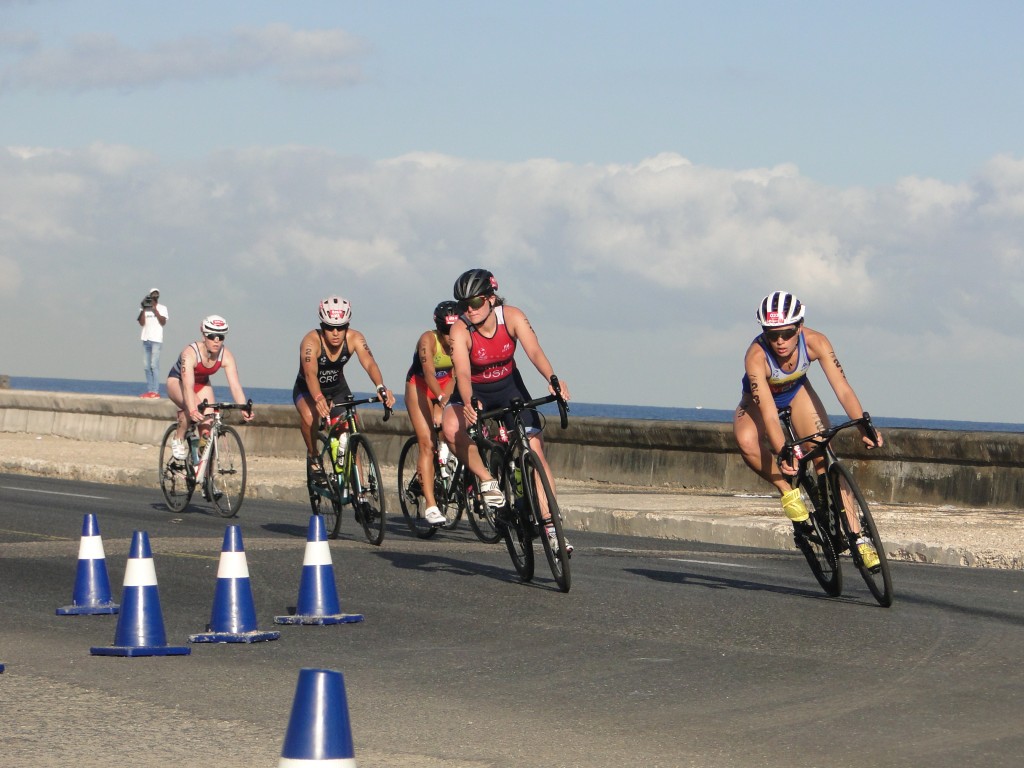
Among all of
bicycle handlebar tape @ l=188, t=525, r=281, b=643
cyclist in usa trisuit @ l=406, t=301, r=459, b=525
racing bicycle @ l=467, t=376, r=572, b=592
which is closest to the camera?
bicycle handlebar tape @ l=188, t=525, r=281, b=643

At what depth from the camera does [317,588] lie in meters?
9.09

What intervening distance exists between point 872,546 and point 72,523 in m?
8.10

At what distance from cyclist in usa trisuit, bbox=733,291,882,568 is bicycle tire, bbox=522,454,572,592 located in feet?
3.94

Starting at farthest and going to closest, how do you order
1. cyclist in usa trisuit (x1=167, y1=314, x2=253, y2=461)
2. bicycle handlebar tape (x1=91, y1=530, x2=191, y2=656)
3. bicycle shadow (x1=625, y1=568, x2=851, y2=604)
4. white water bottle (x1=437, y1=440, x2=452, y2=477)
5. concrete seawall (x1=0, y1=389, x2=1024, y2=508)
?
concrete seawall (x1=0, y1=389, x2=1024, y2=508) → cyclist in usa trisuit (x1=167, y1=314, x2=253, y2=461) → white water bottle (x1=437, y1=440, x2=452, y2=477) → bicycle shadow (x1=625, y1=568, x2=851, y2=604) → bicycle handlebar tape (x1=91, y1=530, x2=191, y2=656)

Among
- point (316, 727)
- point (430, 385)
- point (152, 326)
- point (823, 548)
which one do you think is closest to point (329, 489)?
point (430, 385)

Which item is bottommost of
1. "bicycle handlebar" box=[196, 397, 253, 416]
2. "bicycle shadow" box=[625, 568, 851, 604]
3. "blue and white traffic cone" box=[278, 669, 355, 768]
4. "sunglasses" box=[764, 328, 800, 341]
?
"bicycle shadow" box=[625, 568, 851, 604]

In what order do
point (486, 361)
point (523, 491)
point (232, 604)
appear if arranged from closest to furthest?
point (232, 604) → point (523, 491) → point (486, 361)

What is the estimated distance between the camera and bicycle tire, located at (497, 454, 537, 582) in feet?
34.5

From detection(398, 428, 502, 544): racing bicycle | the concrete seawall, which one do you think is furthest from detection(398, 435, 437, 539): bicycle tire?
the concrete seawall

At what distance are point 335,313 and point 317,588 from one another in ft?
16.3

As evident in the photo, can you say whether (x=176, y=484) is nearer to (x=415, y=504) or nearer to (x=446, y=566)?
(x=415, y=504)

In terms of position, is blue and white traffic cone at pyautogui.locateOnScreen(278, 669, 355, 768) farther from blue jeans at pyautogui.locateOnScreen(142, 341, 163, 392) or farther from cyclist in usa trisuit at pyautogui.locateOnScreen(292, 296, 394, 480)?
blue jeans at pyautogui.locateOnScreen(142, 341, 163, 392)

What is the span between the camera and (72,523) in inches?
585

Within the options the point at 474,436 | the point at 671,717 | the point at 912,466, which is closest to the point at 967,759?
the point at 671,717
